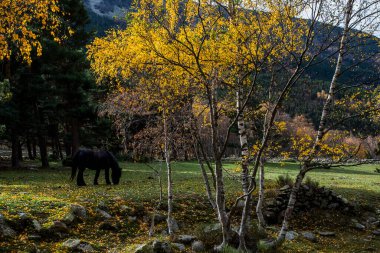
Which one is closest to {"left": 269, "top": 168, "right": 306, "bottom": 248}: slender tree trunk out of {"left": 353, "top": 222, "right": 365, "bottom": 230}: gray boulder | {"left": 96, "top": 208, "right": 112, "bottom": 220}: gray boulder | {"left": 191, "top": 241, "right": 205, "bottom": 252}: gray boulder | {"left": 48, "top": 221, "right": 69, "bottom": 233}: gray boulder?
{"left": 191, "top": 241, "right": 205, "bottom": 252}: gray boulder

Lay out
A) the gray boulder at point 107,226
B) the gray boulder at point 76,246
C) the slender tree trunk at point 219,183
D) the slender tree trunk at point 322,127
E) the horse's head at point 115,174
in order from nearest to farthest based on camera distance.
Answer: the slender tree trunk at point 219,183, the gray boulder at point 76,246, the slender tree trunk at point 322,127, the gray boulder at point 107,226, the horse's head at point 115,174

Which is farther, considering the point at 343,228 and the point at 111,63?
the point at 343,228

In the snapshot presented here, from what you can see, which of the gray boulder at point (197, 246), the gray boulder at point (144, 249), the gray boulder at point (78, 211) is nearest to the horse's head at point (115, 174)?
the gray boulder at point (78, 211)

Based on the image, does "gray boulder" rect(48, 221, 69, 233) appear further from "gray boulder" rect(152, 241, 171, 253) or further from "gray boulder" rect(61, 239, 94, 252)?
"gray boulder" rect(152, 241, 171, 253)

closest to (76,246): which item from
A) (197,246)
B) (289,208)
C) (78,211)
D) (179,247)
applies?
(78,211)

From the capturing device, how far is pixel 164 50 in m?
11.5

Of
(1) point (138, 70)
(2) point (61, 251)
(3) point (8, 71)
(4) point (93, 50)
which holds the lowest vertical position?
(2) point (61, 251)

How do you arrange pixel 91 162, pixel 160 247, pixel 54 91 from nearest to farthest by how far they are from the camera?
1. pixel 160 247
2. pixel 91 162
3. pixel 54 91

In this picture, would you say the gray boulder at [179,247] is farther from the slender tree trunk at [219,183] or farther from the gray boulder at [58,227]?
the gray boulder at [58,227]

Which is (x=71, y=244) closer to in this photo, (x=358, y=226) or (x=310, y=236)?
(x=310, y=236)

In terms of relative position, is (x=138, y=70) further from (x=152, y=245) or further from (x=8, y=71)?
(x=8, y=71)

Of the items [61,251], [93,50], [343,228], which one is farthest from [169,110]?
[343,228]

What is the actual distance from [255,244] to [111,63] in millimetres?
8312

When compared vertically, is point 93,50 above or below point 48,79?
below
